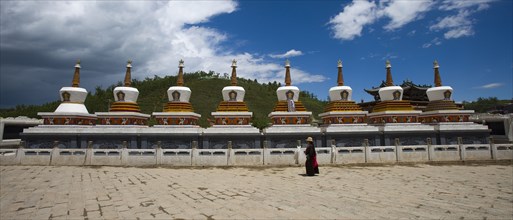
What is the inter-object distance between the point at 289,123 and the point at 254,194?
12298 millimetres

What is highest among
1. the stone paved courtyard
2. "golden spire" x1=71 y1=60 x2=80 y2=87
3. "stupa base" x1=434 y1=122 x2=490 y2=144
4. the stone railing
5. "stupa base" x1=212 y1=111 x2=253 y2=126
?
"golden spire" x1=71 y1=60 x2=80 y2=87

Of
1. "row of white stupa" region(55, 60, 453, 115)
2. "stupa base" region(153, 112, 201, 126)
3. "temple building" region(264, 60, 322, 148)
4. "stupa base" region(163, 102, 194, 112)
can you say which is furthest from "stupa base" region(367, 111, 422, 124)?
"stupa base" region(163, 102, 194, 112)

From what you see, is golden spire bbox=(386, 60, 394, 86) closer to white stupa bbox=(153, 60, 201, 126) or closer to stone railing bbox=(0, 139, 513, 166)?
stone railing bbox=(0, 139, 513, 166)

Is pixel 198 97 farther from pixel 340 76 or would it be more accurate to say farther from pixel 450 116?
pixel 450 116

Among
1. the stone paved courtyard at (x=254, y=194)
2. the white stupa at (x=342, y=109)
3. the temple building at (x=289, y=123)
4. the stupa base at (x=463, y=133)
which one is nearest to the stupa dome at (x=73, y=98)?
the stone paved courtyard at (x=254, y=194)

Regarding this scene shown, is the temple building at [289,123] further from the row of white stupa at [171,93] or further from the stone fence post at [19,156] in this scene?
the stone fence post at [19,156]

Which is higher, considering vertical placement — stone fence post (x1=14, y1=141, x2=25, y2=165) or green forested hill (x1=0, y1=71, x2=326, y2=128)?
green forested hill (x1=0, y1=71, x2=326, y2=128)

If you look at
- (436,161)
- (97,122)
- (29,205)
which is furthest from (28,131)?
(436,161)

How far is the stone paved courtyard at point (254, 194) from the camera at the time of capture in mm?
7312

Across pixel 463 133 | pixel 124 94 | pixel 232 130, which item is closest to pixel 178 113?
pixel 232 130

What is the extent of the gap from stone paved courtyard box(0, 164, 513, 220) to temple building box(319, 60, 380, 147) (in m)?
6.04

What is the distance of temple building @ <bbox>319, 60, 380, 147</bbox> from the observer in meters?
20.7

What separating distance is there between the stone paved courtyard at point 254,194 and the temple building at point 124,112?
21.4 ft

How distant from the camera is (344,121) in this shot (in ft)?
72.4
